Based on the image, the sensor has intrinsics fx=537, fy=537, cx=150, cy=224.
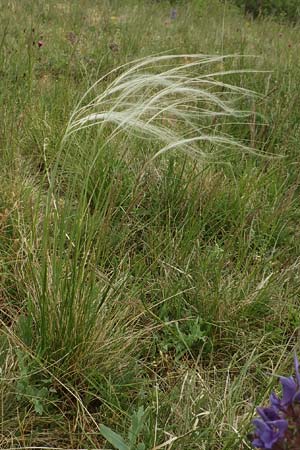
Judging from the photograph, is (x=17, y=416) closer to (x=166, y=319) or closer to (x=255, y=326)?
(x=166, y=319)

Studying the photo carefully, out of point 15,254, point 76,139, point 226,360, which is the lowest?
point 226,360

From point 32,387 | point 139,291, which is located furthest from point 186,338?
point 32,387

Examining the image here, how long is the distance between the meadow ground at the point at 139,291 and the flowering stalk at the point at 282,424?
0.46 m

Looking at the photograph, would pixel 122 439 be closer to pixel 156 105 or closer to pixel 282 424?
pixel 282 424

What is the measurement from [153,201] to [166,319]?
67cm

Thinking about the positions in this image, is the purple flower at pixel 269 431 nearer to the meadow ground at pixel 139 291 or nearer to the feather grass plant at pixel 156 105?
the meadow ground at pixel 139 291

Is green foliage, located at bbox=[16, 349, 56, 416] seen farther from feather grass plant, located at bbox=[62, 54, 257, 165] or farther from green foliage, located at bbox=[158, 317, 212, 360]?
feather grass plant, located at bbox=[62, 54, 257, 165]

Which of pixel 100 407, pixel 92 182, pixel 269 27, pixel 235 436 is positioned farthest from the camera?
pixel 269 27

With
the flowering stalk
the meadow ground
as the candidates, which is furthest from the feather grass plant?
the flowering stalk

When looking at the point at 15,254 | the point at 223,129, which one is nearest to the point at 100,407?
the point at 15,254

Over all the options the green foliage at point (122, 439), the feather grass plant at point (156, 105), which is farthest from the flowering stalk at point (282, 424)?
the feather grass plant at point (156, 105)

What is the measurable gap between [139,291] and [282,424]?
1134 mm

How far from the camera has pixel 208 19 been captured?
693cm

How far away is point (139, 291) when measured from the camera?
5.94 feet
